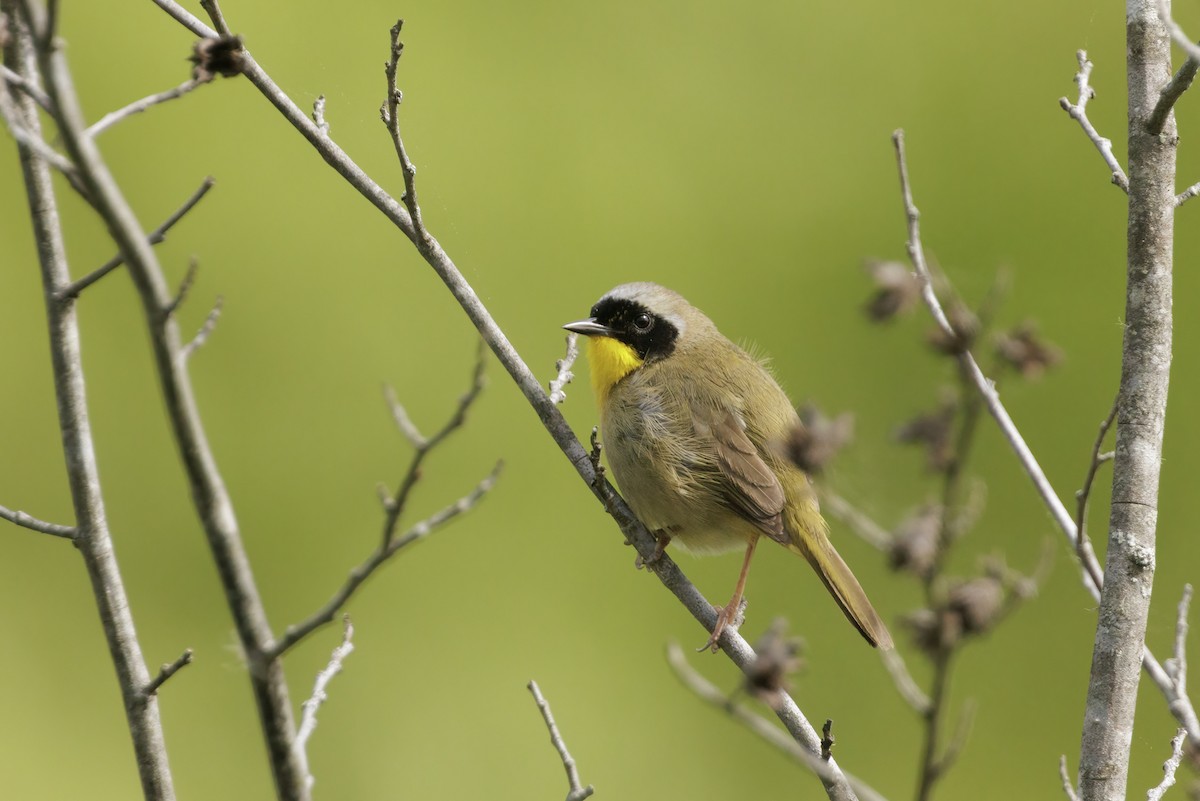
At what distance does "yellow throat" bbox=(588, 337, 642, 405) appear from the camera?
2.97 meters

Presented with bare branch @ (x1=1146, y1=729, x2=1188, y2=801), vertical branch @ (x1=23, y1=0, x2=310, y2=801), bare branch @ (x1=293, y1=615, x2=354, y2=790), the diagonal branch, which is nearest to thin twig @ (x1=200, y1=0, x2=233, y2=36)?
vertical branch @ (x1=23, y1=0, x2=310, y2=801)

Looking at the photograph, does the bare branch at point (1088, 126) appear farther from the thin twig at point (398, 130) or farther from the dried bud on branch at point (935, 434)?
the thin twig at point (398, 130)

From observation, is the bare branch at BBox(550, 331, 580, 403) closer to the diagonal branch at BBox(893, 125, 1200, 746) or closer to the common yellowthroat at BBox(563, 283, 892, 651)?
the common yellowthroat at BBox(563, 283, 892, 651)

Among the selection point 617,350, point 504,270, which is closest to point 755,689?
point 617,350

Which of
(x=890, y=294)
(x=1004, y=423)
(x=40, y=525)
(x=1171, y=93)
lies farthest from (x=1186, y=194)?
(x=40, y=525)

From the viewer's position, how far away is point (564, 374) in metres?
2.36

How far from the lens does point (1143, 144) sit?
1.69m

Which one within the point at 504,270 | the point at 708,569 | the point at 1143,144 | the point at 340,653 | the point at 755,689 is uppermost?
the point at 504,270

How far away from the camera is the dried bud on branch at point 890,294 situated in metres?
1.19

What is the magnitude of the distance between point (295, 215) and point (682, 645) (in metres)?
2.17

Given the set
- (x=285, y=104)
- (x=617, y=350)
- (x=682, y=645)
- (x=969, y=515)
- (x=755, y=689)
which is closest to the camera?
(x=969, y=515)

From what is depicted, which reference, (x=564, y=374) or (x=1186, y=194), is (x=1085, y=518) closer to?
(x=1186, y=194)

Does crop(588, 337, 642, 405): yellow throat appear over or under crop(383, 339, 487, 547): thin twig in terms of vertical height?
over

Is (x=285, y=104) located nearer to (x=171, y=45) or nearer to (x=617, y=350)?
(x=617, y=350)
